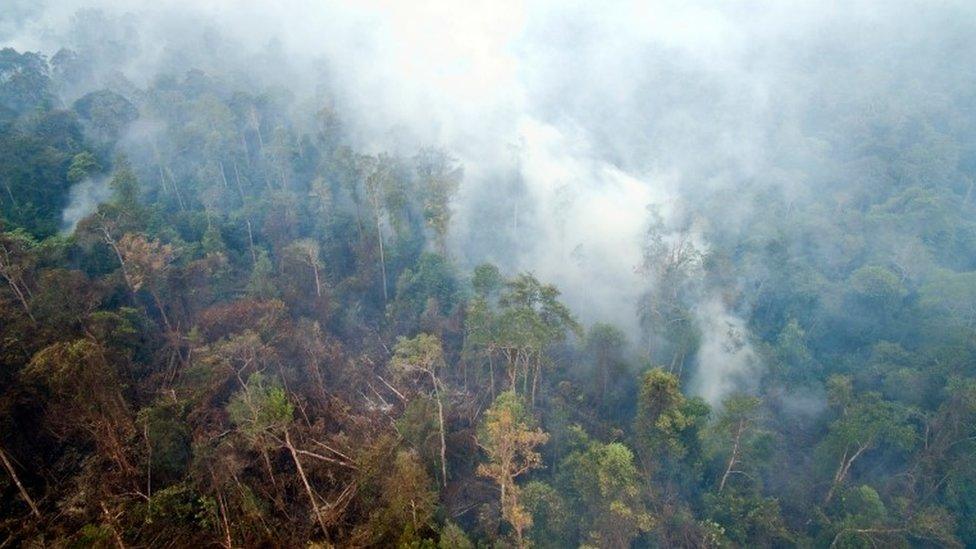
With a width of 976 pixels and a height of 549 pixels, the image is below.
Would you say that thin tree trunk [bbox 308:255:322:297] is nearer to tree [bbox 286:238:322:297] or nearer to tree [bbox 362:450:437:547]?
tree [bbox 286:238:322:297]

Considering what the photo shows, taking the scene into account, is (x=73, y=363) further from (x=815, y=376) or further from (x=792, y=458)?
(x=815, y=376)

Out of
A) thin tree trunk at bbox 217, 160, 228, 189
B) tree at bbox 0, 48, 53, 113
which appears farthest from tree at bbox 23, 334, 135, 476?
tree at bbox 0, 48, 53, 113

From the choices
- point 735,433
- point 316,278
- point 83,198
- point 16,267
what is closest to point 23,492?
point 16,267

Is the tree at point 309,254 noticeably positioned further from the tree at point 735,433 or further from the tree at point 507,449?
the tree at point 735,433

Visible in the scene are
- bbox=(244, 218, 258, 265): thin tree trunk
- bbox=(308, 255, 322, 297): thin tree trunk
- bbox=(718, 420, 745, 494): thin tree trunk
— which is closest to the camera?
bbox=(718, 420, 745, 494): thin tree trunk

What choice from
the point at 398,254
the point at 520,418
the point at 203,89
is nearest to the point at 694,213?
the point at 398,254
